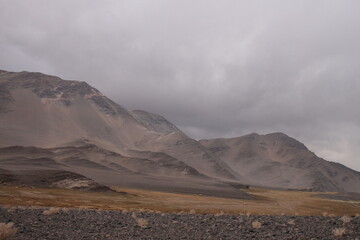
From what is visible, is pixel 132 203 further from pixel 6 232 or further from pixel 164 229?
pixel 6 232

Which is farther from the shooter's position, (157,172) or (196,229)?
(157,172)

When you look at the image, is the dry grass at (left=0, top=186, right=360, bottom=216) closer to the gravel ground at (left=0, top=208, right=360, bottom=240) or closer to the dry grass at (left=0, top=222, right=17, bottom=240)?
the gravel ground at (left=0, top=208, right=360, bottom=240)

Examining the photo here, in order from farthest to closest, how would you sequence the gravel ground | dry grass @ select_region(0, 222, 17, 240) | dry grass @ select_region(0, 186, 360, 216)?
dry grass @ select_region(0, 186, 360, 216), the gravel ground, dry grass @ select_region(0, 222, 17, 240)

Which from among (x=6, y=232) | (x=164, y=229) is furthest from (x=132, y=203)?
(x=6, y=232)

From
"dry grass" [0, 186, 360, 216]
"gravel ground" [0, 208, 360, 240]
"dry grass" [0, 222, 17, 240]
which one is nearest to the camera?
"dry grass" [0, 222, 17, 240]

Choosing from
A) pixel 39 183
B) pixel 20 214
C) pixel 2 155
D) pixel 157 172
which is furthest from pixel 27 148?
pixel 20 214

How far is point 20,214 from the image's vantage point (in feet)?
60.4

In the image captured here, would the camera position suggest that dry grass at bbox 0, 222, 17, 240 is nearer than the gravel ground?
Yes

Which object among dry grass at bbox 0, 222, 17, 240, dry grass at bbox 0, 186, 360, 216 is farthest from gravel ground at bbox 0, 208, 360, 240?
dry grass at bbox 0, 186, 360, 216

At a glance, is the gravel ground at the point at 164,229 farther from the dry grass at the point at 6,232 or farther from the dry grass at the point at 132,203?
the dry grass at the point at 132,203

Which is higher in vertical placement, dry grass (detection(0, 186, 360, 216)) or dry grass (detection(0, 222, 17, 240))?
dry grass (detection(0, 222, 17, 240))

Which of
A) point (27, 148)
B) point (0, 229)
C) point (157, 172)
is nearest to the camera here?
point (0, 229)

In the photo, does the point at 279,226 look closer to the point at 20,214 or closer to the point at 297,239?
the point at 297,239

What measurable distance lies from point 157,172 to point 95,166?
38.1 metres
